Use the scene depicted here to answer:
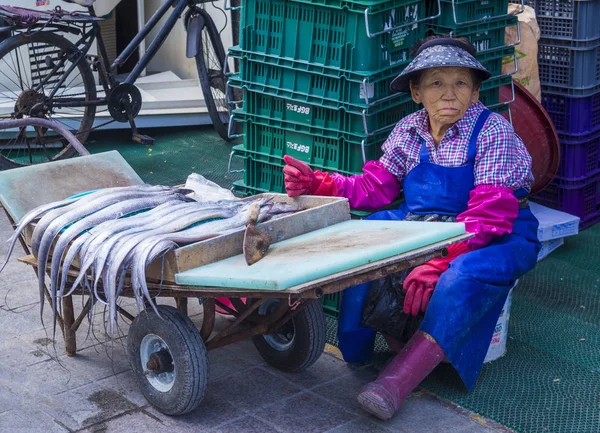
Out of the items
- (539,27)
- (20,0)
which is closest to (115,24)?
(20,0)

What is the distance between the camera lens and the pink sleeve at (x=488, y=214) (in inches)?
162

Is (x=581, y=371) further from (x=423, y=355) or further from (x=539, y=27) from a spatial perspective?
(x=539, y=27)

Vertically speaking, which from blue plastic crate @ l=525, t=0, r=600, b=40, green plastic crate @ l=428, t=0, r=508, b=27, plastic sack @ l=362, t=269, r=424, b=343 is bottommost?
plastic sack @ l=362, t=269, r=424, b=343

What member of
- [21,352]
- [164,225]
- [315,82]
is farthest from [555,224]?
[21,352]

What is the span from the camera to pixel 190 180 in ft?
15.3

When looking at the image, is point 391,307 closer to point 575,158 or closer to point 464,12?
point 464,12

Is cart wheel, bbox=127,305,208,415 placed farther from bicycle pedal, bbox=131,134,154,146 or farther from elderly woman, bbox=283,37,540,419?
bicycle pedal, bbox=131,134,154,146

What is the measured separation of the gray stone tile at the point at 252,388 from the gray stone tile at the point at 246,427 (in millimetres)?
125

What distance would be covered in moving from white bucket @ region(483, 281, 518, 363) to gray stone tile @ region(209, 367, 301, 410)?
3.17ft

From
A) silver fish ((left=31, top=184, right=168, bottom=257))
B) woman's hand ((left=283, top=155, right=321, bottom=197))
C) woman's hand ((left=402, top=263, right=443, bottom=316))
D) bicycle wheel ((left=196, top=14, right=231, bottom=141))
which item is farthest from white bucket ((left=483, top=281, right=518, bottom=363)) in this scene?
bicycle wheel ((left=196, top=14, right=231, bottom=141))

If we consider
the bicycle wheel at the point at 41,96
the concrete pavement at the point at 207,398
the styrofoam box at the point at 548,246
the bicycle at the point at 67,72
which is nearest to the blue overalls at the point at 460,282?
the concrete pavement at the point at 207,398

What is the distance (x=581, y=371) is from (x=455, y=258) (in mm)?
958

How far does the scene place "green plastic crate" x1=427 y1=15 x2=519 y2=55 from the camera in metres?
5.00

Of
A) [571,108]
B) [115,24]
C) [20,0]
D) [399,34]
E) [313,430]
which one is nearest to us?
[313,430]
